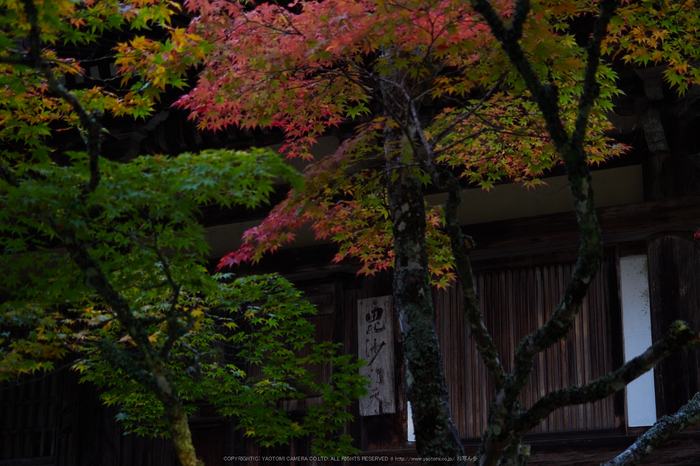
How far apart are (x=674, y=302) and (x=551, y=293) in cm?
142

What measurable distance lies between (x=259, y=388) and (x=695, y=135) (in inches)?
219

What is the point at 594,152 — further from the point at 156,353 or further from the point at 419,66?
the point at 156,353

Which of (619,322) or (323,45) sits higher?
(323,45)

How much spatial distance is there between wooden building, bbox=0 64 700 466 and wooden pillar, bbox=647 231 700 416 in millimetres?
Answer: 14

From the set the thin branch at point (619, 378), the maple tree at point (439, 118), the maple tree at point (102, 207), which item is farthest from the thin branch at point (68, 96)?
the thin branch at point (619, 378)

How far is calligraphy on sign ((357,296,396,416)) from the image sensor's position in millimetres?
9992

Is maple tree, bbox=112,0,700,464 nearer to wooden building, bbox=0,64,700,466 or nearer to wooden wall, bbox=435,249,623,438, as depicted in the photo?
wooden building, bbox=0,64,700,466

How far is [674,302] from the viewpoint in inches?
339

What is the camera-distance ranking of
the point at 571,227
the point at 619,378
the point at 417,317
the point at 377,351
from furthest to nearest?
the point at 377,351 → the point at 571,227 → the point at 417,317 → the point at 619,378

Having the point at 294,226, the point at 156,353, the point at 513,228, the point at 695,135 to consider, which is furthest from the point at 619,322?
the point at 156,353

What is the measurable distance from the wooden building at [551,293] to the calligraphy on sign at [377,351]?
29 mm

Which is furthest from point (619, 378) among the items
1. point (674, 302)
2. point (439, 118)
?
point (674, 302)

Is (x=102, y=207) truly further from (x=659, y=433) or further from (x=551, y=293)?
(x=551, y=293)

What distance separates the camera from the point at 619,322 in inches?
359
